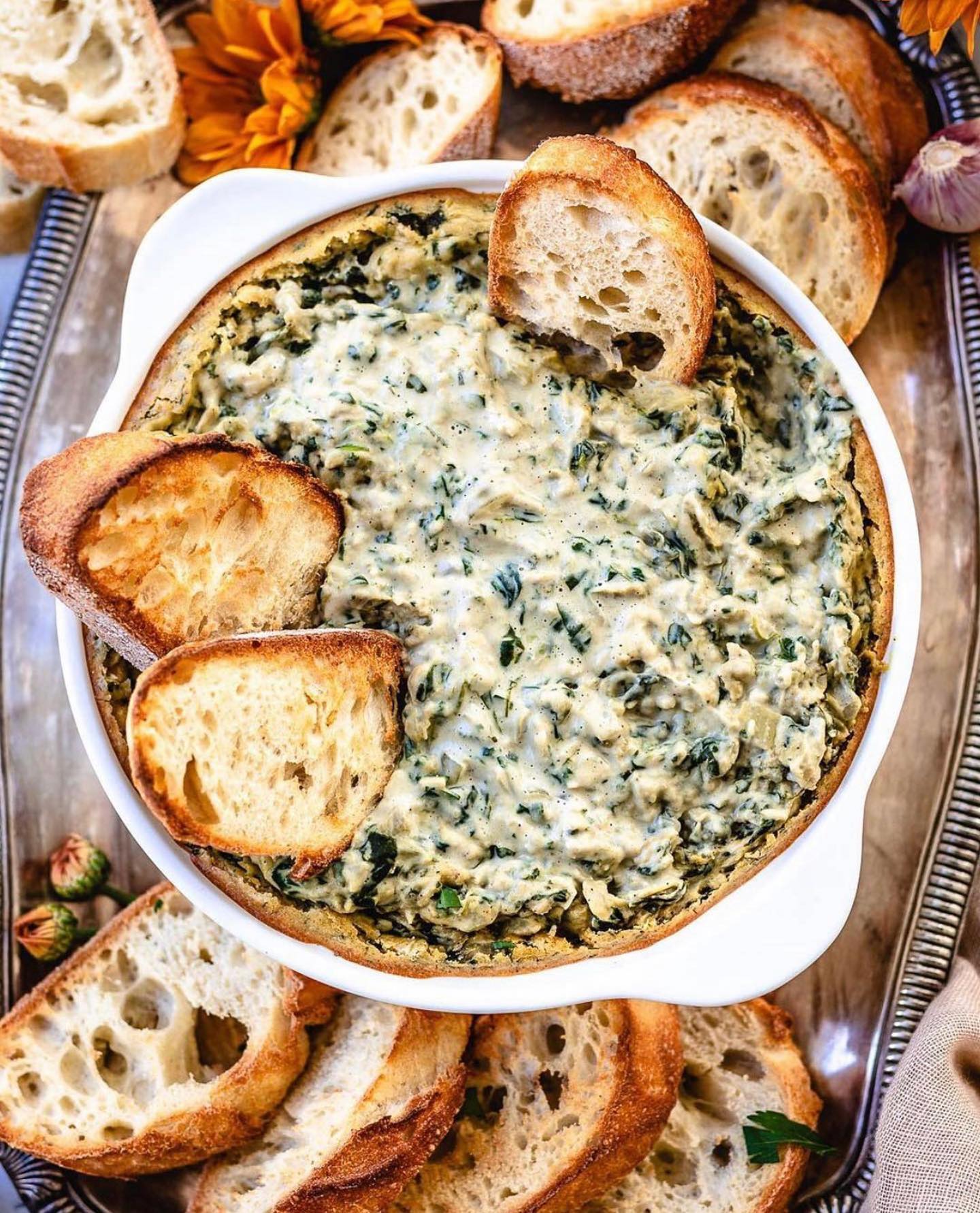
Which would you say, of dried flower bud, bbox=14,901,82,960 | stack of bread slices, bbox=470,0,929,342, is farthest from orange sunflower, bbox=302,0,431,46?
dried flower bud, bbox=14,901,82,960

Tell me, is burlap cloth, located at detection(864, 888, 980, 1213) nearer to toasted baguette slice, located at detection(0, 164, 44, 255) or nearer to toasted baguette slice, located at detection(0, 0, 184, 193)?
toasted baguette slice, located at detection(0, 0, 184, 193)

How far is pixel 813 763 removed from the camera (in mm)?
2006

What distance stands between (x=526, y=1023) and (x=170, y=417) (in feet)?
4.19

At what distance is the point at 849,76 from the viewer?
8.31ft

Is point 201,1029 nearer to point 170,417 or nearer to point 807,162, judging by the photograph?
point 170,417

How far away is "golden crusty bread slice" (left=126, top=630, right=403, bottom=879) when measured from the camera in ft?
5.94

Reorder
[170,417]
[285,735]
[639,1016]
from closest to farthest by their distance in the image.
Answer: [285,735]
[170,417]
[639,1016]

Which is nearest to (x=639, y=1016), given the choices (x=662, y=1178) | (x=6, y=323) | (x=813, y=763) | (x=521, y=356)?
(x=662, y=1178)

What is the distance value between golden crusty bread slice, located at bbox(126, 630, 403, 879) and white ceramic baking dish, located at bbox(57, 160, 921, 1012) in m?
0.26

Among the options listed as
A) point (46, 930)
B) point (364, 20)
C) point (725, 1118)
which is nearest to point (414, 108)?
point (364, 20)

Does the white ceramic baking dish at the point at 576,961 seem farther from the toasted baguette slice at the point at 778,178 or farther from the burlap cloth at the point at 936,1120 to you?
the burlap cloth at the point at 936,1120

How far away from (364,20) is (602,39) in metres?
0.46

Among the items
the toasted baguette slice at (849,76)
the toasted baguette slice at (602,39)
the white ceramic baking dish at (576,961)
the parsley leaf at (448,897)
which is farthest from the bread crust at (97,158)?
the parsley leaf at (448,897)

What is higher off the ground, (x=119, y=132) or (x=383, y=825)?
(x=119, y=132)
